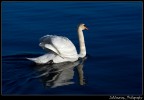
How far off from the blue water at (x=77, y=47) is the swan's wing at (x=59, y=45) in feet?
0.97

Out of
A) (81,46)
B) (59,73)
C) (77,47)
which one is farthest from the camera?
(77,47)

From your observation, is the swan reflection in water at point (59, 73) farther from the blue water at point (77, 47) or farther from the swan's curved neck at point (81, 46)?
the swan's curved neck at point (81, 46)

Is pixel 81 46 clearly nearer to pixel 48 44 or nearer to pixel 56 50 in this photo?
pixel 56 50

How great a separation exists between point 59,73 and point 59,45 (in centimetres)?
93

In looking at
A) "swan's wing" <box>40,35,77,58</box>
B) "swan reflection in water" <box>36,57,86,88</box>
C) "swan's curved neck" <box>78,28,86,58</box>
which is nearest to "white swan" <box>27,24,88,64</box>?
"swan's wing" <box>40,35,77,58</box>

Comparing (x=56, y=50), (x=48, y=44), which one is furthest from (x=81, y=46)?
(x=48, y=44)

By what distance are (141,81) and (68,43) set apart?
85.7 inches

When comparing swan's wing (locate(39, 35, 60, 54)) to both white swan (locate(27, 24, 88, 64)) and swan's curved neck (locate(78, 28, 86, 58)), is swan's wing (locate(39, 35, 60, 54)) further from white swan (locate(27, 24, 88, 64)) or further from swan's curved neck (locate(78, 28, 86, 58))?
swan's curved neck (locate(78, 28, 86, 58))

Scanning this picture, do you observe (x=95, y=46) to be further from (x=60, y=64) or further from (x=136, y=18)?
(x=136, y=18)

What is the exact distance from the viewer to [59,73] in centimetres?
1071

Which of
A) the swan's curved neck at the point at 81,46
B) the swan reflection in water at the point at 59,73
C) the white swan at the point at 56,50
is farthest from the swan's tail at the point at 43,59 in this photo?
the swan's curved neck at the point at 81,46

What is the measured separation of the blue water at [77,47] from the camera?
9.87 metres

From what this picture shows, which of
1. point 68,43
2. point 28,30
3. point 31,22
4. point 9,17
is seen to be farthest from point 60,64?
point 9,17

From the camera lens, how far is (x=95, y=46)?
1282 centimetres
